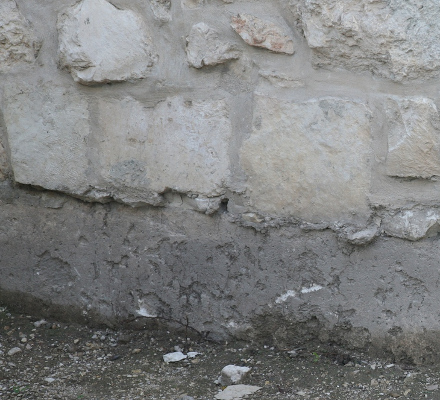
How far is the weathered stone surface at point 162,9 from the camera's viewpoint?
1944 millimetres

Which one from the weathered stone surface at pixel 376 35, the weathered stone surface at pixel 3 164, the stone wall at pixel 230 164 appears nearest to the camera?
the weathered stone surface at pixel 376 35

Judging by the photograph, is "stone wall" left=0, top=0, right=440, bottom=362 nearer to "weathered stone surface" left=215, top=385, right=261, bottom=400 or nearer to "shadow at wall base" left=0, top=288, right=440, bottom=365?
"shadow at wall base" left=0, top=288, right=440, bottom=365

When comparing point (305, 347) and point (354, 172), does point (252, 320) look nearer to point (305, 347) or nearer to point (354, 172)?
point (305, 347)

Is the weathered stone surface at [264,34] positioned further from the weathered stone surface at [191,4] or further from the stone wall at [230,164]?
the weathered stone surface at [191,4]

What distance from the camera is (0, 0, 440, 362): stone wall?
1.80 metres

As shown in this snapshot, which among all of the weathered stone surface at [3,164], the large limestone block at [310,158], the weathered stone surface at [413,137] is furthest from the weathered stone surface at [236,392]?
the weathered stone surface at [3,164]

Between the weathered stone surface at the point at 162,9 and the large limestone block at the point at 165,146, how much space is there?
22 centimetres

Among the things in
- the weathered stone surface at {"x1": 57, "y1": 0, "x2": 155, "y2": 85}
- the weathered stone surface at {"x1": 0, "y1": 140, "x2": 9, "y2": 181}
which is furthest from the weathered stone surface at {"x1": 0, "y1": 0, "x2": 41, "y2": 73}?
the weathered stone surface at {"x1": 0, "y1": 140, "x2": 9, "y2": 181}

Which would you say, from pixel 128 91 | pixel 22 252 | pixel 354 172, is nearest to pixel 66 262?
pixel 22 252

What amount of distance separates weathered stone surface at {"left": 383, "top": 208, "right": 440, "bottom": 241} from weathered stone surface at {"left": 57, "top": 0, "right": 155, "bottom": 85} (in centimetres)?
Answer: 81

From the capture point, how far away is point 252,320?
82.4 inches

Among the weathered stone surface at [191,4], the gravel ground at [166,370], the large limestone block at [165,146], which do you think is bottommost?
the gravel ground at [166,370]

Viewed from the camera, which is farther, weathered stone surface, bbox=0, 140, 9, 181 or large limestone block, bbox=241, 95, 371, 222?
weathered stone surface, bbox=0, 140, 9, 181

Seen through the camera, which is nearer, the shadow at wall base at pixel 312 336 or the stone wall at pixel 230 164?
the stone wall at pixel 230 164
